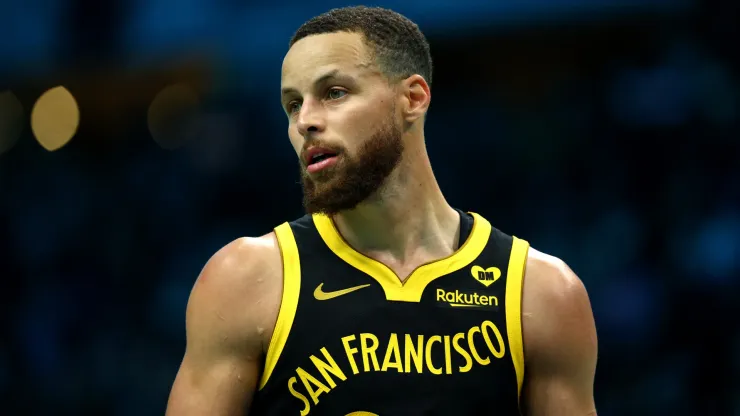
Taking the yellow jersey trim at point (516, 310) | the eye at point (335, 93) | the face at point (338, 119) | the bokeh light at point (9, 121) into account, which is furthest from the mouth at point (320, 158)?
the bokeh light at point (9, 121)

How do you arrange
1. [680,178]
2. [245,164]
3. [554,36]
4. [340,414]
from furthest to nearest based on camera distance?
[245,164]
[554,36]
[680,178]
[340,414]

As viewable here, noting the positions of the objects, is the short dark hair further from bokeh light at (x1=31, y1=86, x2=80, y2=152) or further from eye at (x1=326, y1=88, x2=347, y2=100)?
bokeh light at (x1=31, y1=86, x2=80, y2=152)

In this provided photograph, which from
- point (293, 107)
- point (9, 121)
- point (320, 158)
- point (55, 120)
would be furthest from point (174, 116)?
point (320, 158)

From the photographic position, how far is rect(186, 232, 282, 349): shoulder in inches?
104

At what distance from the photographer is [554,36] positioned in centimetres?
712

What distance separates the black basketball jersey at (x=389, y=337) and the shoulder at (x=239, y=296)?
34 millimetres

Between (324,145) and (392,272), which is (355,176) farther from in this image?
(392,272)

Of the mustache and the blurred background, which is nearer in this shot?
the mustache

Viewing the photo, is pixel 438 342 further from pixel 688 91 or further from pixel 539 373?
pixel 688 91

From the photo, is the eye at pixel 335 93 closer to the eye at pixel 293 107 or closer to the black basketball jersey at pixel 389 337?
the eye at pixel 293 107

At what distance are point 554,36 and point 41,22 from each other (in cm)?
394

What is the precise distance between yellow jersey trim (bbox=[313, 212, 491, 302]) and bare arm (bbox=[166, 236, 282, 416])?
0.26m

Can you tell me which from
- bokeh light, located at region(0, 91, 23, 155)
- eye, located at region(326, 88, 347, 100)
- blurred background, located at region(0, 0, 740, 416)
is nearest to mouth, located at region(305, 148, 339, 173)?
eye, located at region(326, 88, 347, 100)

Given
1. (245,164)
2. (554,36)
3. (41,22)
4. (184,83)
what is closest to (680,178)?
(554,36)
